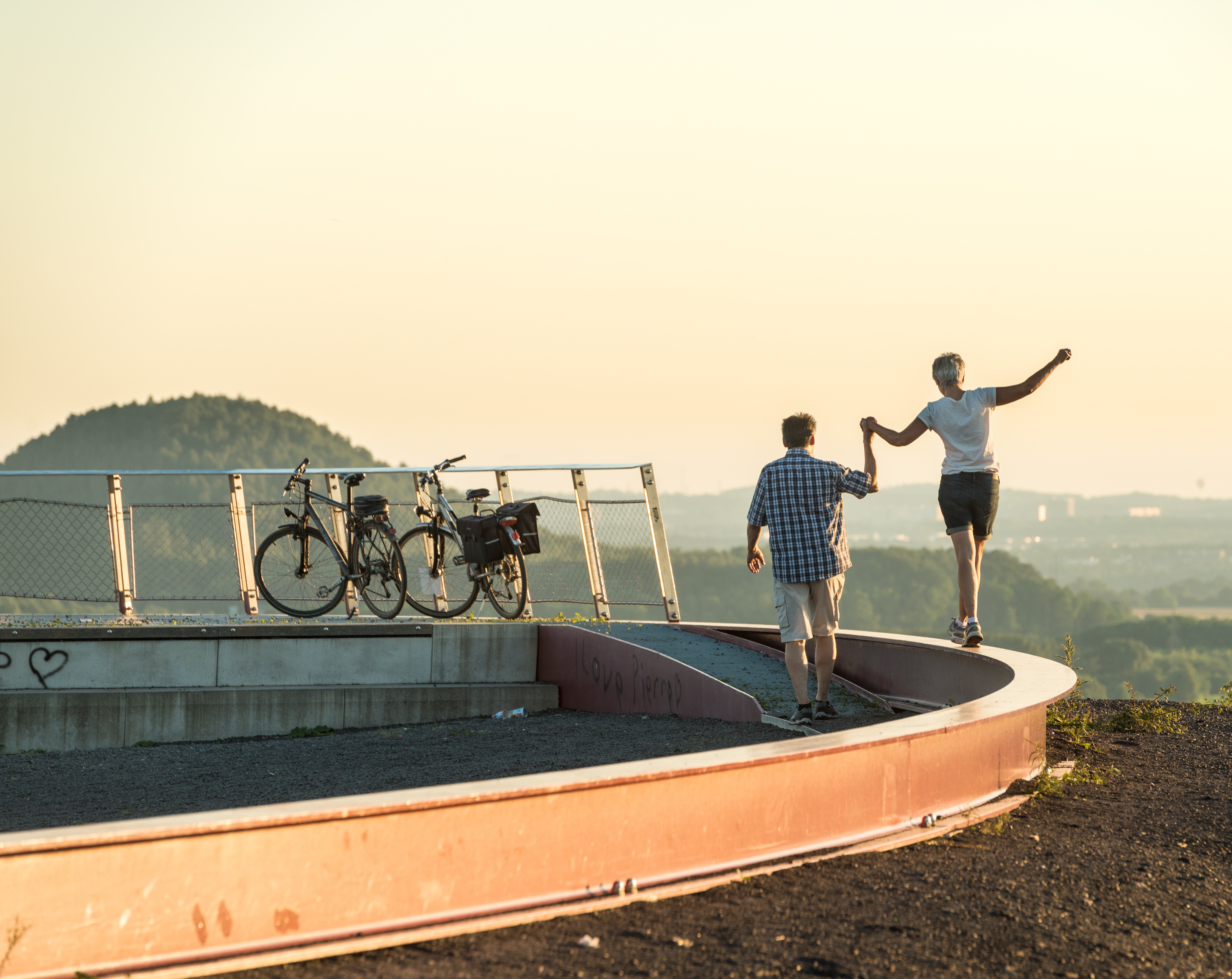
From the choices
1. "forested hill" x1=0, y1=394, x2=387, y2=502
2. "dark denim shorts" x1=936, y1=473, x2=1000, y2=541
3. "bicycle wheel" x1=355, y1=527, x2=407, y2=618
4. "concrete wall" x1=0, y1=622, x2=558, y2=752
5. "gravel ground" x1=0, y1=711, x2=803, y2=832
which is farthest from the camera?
"forested hill" x1=0, y1=394, x2=387, y2=502

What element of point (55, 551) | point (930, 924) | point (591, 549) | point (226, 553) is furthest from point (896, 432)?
point (55, 551)

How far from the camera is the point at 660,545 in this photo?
1133 cm

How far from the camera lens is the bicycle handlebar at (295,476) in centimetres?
1080

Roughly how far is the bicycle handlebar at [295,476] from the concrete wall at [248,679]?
142 centimetres

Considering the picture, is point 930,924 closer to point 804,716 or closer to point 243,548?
point 804,716

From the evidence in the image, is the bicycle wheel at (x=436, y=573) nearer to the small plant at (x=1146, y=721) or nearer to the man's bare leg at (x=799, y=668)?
the man's bare leg at (x=799, y=668)

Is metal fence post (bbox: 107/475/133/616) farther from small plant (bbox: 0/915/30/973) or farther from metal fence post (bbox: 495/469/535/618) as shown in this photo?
small plant (bbox: 0/915/30/973)

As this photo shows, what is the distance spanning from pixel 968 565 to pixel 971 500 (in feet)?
1.41

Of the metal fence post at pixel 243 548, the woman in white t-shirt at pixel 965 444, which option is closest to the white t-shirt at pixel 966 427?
the woman in white t-shirt at pixel 965 444

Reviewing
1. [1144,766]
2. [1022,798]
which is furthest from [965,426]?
[1022,798]

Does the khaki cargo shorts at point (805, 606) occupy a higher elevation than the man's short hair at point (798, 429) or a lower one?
lower

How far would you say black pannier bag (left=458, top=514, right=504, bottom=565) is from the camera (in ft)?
34.8

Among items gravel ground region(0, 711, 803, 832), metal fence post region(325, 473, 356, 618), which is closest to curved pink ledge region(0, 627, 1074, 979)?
gravel ground region(0, 711, 803, 832)

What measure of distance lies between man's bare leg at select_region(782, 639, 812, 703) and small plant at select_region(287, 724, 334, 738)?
171 inches
